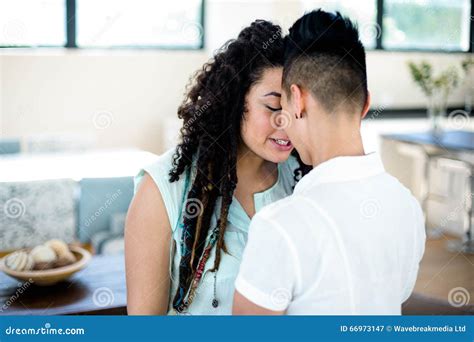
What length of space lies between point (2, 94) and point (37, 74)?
29cm

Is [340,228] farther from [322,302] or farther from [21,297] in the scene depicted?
[21,297]

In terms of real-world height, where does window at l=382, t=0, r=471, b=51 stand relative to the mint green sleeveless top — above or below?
above

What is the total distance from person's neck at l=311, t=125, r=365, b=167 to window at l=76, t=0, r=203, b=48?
12.0ft

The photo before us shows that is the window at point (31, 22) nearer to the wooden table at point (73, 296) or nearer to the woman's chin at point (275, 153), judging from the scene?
the wooden table at point (73, 296)

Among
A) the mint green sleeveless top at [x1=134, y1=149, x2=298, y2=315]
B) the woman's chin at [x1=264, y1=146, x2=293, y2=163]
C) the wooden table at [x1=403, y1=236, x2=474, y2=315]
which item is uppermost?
the woman's chin at [x1=264, y1=146, x2=293, y2=163]

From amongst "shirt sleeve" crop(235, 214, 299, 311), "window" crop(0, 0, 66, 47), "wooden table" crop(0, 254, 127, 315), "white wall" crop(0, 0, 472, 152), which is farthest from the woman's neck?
"white wall" crop(0, 0, 472, 152)

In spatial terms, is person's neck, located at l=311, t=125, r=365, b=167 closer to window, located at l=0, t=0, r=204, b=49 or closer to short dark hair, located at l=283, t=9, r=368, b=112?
short dark hair, located at l=283, t=9, r=368, b=112

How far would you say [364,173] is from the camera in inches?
37.6

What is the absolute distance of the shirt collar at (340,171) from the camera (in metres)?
0.93

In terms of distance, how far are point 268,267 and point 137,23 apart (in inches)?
163

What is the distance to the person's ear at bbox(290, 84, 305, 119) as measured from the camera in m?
0.96

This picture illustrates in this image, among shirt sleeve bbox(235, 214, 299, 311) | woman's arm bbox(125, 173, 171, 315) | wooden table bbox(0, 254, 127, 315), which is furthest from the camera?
wooden table bbox(0, 254, 127, 315)

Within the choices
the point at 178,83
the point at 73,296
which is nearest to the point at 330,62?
the point at 73,296

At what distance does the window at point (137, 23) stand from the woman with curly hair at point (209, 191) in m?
3.21
